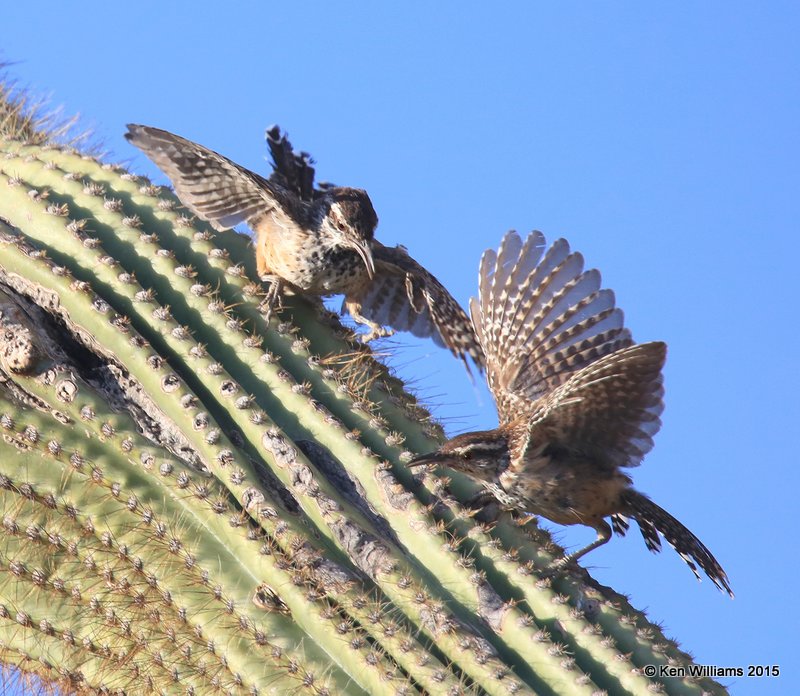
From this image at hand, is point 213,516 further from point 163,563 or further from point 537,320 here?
point 537,320

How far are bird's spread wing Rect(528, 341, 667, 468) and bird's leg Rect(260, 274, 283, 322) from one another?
1.04 metres

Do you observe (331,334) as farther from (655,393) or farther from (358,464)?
(655,393)

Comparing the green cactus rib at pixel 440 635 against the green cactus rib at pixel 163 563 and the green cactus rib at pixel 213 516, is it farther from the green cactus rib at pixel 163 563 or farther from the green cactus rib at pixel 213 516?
the green cactus rib at pixel 163 563

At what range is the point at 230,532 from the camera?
330cm

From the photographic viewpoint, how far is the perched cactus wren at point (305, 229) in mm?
4430

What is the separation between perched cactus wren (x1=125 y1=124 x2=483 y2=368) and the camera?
443 centimetres

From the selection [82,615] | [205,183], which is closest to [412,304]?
[205,183]

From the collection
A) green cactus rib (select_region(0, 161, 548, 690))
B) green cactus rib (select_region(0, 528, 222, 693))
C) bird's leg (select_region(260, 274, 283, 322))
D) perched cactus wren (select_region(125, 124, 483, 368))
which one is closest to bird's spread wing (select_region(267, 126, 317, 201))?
perched cactus wren (select_region(125, 124, 483, 368))

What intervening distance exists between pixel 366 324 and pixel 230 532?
62.4 inches

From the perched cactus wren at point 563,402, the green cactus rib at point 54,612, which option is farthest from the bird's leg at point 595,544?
the green cactus rib at point 54,612

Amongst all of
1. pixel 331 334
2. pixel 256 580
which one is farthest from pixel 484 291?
pixel 256 580

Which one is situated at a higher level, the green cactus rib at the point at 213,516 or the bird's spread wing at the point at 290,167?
the bird's spread wing at the point at 290,167

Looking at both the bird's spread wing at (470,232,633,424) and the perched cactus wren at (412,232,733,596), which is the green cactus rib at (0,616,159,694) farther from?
the bird's spread wing at (470,232,633,424)

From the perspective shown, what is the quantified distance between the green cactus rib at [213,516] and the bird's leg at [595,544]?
25.6 inches
